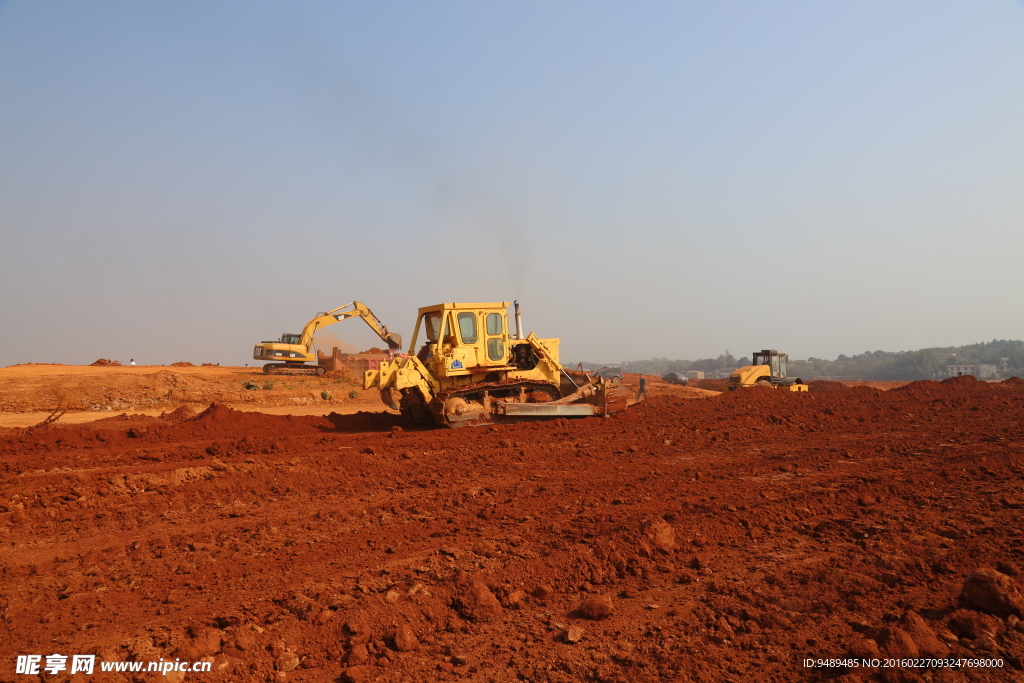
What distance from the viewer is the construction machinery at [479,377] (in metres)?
14.1

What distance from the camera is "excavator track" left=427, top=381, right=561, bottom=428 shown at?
14.0 meters

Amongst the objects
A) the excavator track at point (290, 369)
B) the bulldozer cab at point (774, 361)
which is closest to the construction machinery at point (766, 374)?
the bulldozer cab at point (774, 361)

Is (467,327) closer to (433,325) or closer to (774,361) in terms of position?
(433,325)

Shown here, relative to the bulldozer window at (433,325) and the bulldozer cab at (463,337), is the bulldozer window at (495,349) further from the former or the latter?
the bulldozer window at (433,325)

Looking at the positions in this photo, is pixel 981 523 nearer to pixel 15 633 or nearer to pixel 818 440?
pixel 818 440

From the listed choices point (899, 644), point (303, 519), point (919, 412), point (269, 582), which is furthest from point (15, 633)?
point (919, 412)

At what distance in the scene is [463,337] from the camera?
584 inches

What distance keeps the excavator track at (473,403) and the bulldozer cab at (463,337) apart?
1.62 ft

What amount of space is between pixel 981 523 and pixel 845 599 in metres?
2.65

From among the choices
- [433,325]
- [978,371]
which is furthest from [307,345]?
[978,371]

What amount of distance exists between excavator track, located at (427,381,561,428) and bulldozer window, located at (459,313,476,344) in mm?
1047

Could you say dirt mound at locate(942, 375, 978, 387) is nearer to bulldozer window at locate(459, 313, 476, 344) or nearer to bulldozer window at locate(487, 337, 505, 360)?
bulldozer window at locate(487, 337, 505, 360)

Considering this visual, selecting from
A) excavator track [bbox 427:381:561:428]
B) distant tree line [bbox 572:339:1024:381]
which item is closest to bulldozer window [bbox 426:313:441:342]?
excavator track [bbox 427:381:561:428]

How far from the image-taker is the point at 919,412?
1612 centimetres
